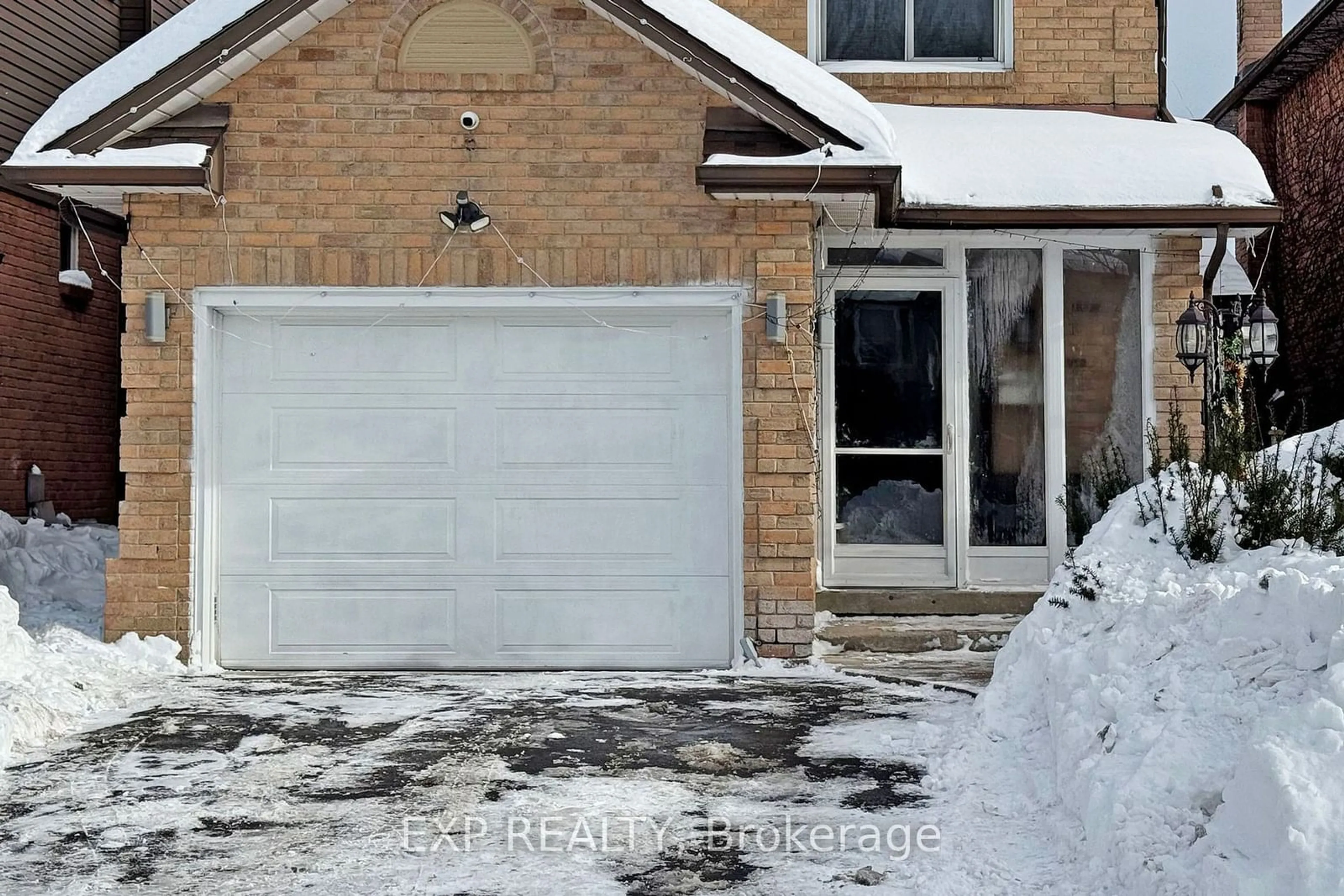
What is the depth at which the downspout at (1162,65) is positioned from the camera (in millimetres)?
10305

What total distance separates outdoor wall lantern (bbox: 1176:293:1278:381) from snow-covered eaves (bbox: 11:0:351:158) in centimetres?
606

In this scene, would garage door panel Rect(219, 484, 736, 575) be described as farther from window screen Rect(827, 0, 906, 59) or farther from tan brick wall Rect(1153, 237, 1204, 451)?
window screen Rect(827, 0, 906, 59)

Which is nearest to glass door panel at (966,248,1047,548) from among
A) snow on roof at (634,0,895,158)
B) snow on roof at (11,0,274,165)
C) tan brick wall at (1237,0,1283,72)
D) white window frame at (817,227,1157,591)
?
white window frame at (817,227,1157,591)

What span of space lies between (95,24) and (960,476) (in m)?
10.7

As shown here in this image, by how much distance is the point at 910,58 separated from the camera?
10.4 metres

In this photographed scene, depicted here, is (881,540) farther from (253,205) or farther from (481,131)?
(253,205)

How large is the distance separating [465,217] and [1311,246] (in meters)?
11.5

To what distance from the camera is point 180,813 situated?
478 cm

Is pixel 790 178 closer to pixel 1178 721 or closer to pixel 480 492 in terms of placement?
pixel 480 492

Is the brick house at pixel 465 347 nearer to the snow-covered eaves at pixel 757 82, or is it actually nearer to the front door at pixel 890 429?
the snow-covered eaves at pixel 757 82

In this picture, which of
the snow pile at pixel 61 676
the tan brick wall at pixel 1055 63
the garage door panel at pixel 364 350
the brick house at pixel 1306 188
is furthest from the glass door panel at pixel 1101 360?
the snow pile at pixel 61 676

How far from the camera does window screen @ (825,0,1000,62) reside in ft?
34.0

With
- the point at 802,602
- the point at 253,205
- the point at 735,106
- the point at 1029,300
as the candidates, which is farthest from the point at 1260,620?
the point at 253,205

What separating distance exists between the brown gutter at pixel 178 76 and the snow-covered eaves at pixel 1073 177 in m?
4.14
